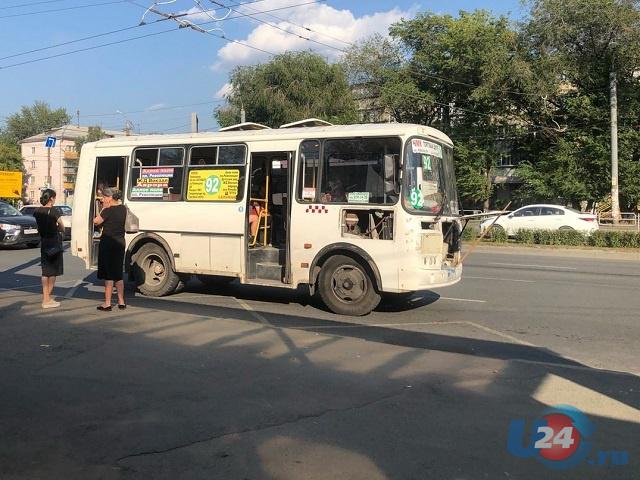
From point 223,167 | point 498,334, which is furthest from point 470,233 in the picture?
point 498,334

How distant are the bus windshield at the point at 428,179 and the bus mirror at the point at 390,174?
0.16 m

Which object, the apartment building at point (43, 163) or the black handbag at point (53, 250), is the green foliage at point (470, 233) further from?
the apartment building at point (43, 163)

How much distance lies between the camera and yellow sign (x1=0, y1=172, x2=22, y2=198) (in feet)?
109

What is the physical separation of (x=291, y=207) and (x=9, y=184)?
30214 mm

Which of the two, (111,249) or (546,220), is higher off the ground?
(546,220)

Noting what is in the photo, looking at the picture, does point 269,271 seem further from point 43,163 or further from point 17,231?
point 43,163

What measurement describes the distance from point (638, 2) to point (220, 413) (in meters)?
35.7

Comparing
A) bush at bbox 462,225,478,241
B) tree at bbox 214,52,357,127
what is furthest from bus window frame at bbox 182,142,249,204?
tree at bbox 214,52,357,127

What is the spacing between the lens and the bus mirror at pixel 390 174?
328 inches

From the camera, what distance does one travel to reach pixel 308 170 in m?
9.06

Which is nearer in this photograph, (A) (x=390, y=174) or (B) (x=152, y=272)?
(A) (x=390, y=174)

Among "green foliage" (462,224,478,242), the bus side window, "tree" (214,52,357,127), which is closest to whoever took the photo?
the bus side window

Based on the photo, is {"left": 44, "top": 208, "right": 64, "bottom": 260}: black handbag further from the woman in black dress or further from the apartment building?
the apartment building

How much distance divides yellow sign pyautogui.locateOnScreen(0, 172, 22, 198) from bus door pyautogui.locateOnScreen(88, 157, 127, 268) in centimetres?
2582
